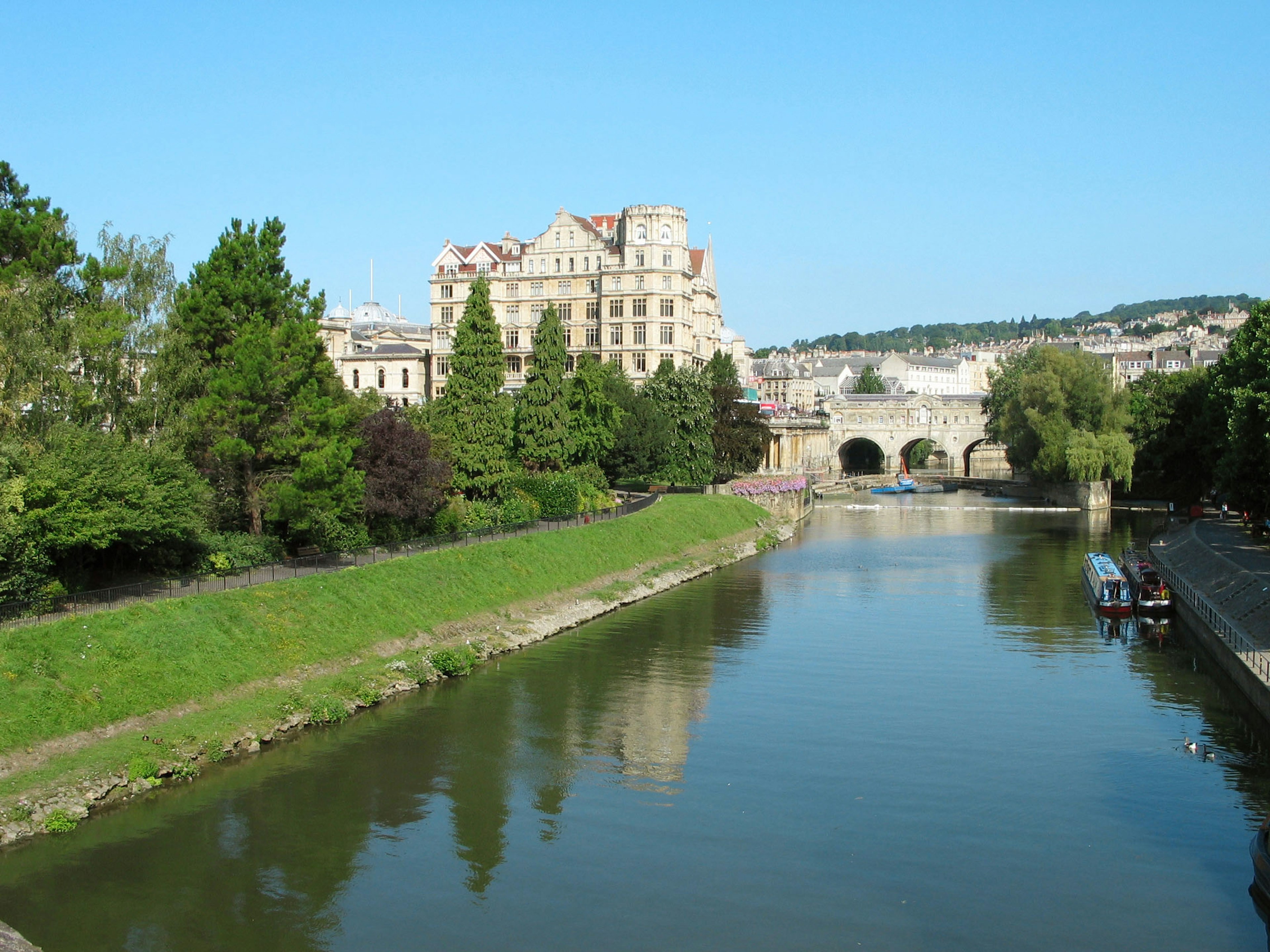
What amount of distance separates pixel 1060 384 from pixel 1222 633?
68.2 metres

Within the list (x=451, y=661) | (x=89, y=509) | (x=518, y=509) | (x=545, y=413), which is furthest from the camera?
(x=545, y=413)

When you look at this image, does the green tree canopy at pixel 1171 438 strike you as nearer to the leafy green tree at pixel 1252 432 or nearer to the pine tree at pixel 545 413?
the leafy green tree at pixel 1252 432

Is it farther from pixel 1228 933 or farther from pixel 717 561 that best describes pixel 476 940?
pixel 717 561

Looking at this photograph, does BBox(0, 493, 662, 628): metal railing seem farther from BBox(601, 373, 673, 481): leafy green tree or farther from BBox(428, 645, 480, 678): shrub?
BBox(601, 373, 673, 481): leafy green tree

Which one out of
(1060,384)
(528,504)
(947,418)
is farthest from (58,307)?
(947,418)

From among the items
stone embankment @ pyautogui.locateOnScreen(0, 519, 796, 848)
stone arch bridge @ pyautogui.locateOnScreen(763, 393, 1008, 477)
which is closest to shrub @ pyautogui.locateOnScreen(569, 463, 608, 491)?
stone embankment @ pyautogui.locateOnScreen(0, 519, 796, 848)

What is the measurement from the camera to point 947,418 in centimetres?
14438

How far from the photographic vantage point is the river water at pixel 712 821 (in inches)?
760

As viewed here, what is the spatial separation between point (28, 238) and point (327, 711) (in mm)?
17754

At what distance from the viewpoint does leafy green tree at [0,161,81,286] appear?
1420 inches

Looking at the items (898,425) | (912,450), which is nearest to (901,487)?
(898,425)

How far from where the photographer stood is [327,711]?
29.9 meters

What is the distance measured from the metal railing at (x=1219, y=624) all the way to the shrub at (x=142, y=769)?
84.7 ft

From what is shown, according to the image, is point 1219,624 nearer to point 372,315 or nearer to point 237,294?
point 237,294
